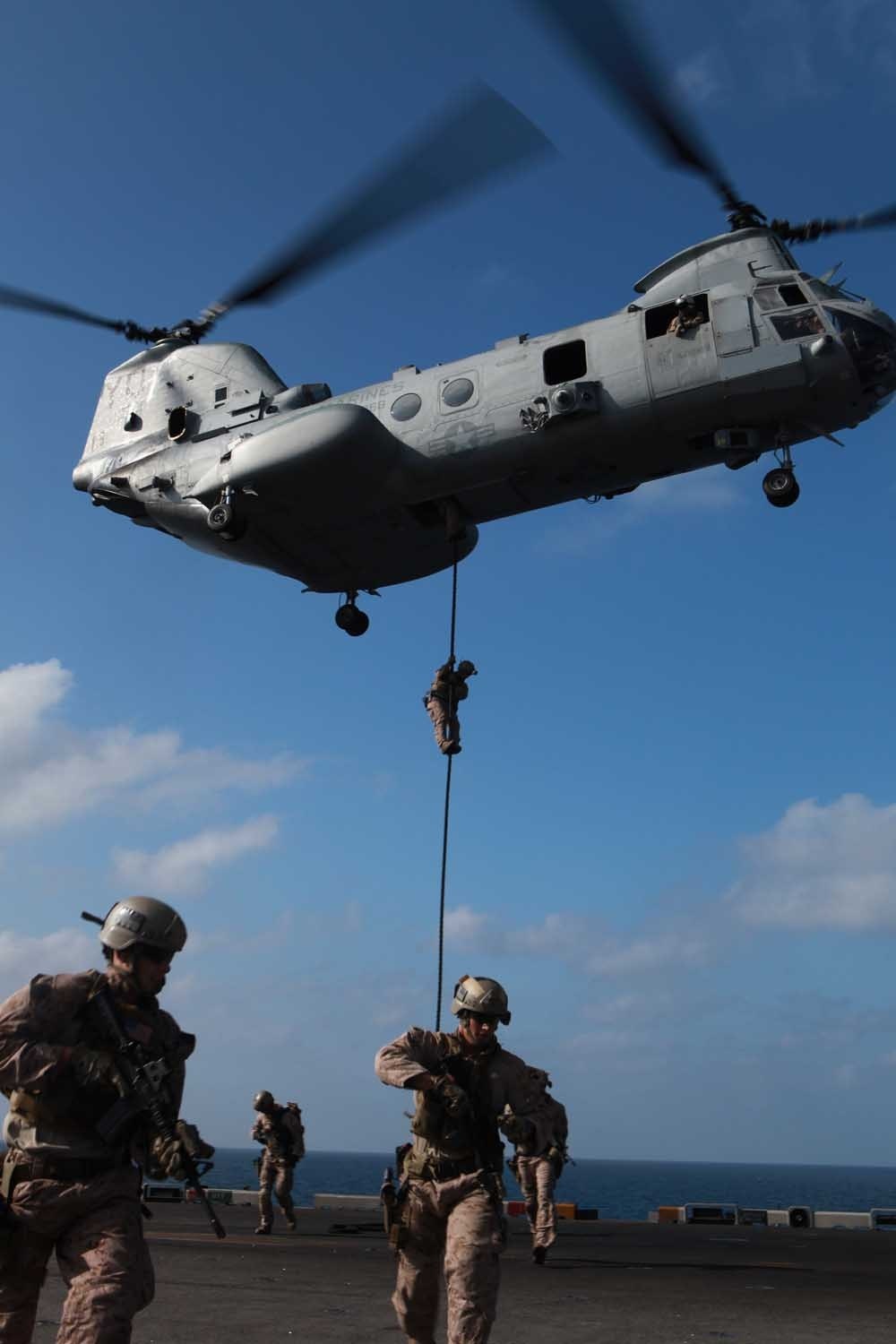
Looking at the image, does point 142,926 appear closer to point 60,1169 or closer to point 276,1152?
point 60,1169

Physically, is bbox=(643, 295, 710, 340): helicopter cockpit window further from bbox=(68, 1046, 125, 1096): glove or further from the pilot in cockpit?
bbox=(68, 1046, 125, 1096): glove

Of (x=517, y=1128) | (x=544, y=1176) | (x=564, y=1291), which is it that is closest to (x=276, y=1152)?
(x=544, y=1176)

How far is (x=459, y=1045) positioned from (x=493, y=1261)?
106cm

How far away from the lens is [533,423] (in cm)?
1498

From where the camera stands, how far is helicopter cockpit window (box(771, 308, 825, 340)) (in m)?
14.3

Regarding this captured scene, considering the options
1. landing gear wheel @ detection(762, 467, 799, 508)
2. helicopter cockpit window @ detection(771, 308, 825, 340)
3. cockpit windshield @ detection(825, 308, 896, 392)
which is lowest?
landing gear wheel @ detection(762, 467, 799, 508)

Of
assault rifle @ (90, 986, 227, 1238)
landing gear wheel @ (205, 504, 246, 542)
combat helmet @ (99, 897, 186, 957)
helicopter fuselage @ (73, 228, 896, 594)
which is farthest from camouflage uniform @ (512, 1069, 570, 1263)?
landing gear wheel @ (205, 504, 246, 542)

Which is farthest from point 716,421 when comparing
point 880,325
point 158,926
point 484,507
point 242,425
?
point 158,926

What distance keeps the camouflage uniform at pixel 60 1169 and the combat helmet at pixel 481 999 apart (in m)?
2.01

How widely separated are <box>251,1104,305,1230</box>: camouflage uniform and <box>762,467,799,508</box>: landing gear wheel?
9.81m

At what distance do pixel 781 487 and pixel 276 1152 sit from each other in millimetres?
10274

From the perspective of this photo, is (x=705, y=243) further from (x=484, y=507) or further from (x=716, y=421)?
(x=484, y=507)

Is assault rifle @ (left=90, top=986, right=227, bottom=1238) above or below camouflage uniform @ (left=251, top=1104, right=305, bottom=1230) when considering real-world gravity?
below

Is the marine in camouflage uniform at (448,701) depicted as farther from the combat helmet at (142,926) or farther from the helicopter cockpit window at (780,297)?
the combat helmet at (142,926)
